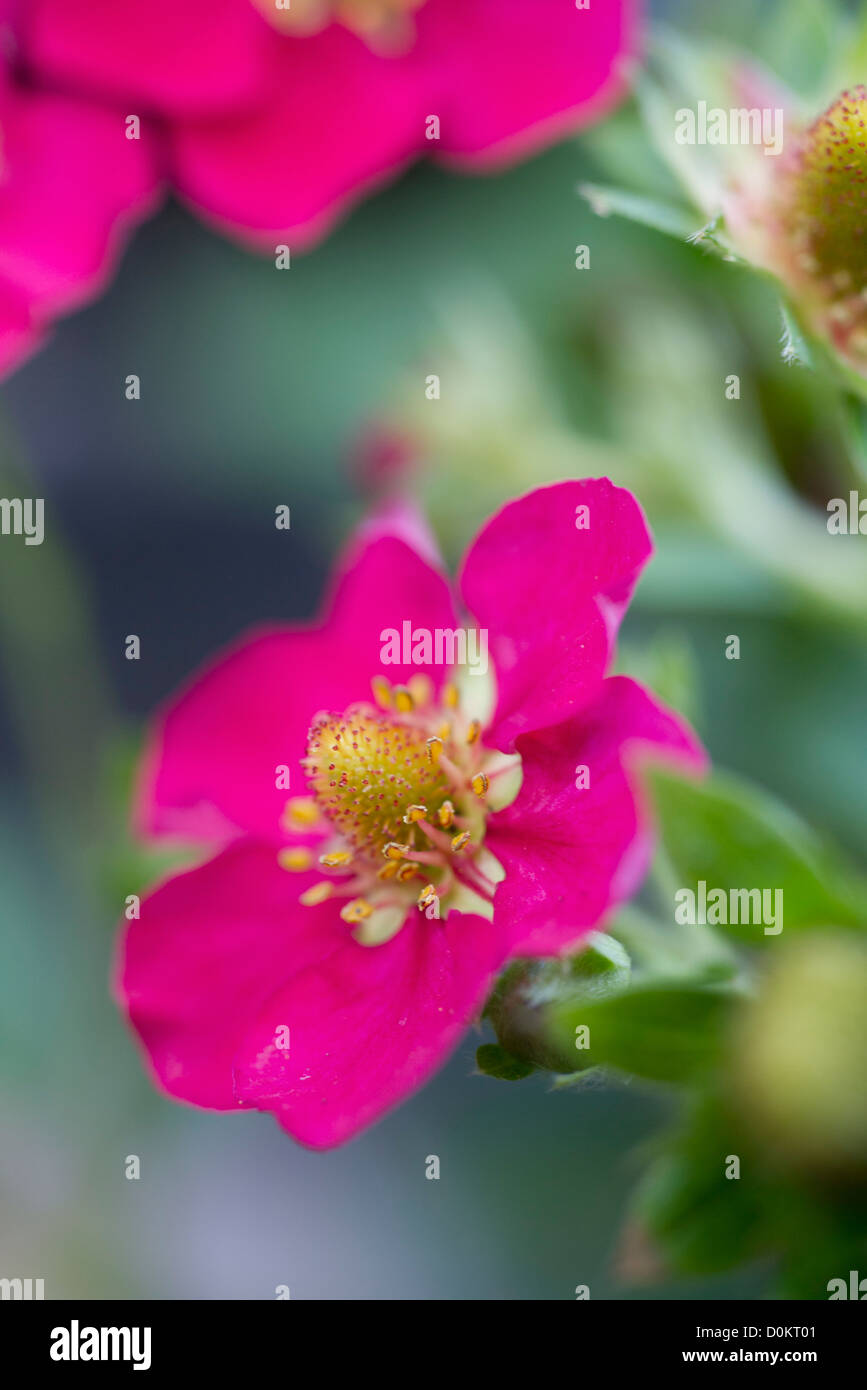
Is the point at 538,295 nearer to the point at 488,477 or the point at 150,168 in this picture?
the point at 488,477

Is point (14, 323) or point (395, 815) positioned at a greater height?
point (14, 323)

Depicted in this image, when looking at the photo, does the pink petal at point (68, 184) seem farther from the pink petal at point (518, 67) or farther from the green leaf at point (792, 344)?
the green leaf at point (792, 344)

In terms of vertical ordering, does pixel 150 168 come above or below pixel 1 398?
below

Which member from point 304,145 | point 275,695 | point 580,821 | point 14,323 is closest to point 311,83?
point 304,145

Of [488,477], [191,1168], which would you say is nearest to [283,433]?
[488,477]

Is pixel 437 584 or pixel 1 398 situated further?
pixel 1 398

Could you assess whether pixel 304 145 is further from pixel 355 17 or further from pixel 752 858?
pixel 752 858

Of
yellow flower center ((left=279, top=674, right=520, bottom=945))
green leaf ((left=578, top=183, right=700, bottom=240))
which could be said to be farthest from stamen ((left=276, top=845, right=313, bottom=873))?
green leaf ((left=578, top=183, right=700, bottom=240))

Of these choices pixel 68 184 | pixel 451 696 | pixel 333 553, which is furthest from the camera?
pixel 333 553
